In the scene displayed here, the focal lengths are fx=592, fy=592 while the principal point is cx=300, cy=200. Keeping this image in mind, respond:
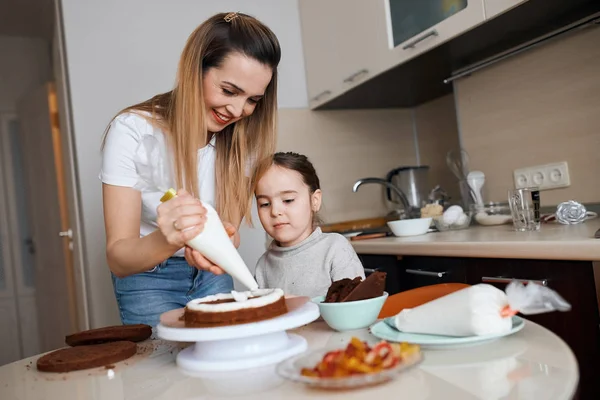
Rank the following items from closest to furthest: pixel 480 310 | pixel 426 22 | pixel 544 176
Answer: pixel 480 310 < pixel 426 22 < pixel 544 176

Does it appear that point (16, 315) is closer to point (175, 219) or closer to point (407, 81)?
point (407, 81)

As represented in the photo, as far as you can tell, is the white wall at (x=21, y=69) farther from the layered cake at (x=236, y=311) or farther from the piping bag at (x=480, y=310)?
the piping bag at (x=480, y=310)

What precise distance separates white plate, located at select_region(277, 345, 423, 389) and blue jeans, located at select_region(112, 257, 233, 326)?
807 mm

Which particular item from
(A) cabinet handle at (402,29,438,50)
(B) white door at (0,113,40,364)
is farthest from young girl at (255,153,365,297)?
(B) white door at (0,113,40,364)

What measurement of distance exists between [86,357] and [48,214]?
3.16 meters

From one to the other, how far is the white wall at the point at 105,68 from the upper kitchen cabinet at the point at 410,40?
579 mm

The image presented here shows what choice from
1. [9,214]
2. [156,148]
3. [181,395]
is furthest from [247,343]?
[9,214]

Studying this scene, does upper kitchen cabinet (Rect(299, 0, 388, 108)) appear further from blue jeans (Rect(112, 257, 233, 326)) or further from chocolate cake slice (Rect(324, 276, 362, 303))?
chocolate cake slice (Rect(324, 276, 362, 303))

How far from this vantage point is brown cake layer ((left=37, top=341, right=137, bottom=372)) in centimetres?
82

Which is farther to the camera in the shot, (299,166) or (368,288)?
(299,166)

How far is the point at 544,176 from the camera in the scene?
1886 millimetres

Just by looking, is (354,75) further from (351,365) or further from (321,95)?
(351,365)

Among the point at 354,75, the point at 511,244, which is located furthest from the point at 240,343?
the point at 354,75

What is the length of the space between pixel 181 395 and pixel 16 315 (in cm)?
410
